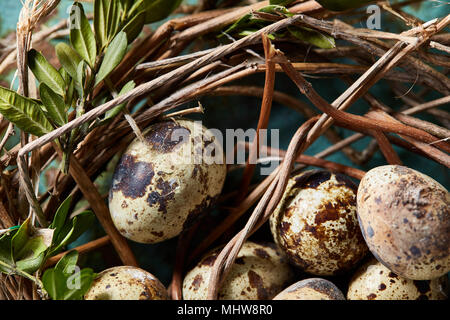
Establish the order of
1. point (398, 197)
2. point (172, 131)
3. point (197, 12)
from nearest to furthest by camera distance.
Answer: point (398, 197) < point (172, 131) < point (197, 12)

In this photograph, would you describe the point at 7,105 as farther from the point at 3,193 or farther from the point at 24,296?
the point at 24,296

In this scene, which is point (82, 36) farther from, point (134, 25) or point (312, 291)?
point (312, 291)

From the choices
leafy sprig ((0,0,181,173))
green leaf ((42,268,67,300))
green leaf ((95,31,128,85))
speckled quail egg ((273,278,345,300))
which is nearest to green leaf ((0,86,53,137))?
leafy sprig ((0,0,181,173))

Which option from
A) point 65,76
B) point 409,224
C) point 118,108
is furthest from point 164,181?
point 409,224

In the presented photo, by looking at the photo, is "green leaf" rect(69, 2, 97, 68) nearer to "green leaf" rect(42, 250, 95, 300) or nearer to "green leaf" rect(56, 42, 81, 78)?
"green leaf" rect(56, 42, 81, 78)

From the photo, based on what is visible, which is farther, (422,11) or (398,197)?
(422,11)

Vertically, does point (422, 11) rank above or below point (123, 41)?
below
